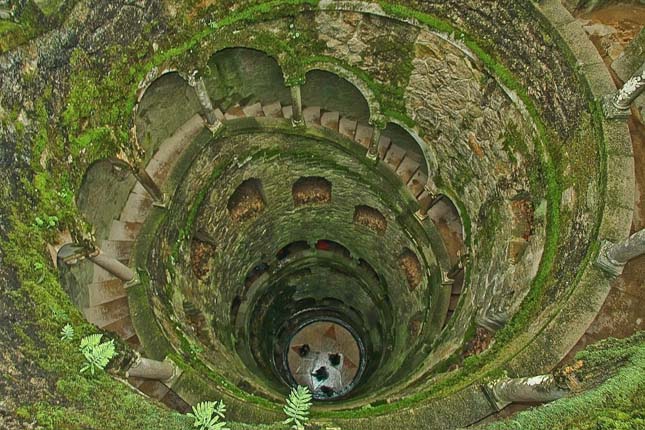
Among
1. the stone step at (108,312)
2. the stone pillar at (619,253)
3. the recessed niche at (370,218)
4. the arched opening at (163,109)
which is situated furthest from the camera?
the recessed niche at (370,218)

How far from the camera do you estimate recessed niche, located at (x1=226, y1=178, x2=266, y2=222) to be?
55.1ft

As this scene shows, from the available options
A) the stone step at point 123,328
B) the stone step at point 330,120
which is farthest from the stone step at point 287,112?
the stone step at point 123,328

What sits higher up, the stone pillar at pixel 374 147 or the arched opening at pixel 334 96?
the arched opening at pixel 334 96

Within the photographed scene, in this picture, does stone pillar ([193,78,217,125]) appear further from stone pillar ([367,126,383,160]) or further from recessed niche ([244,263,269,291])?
recessed niche ([244,263,269,291])

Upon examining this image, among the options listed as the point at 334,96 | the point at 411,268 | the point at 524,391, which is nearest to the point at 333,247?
the point at 411,268

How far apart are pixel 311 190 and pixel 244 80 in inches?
201

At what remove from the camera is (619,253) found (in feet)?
27.8

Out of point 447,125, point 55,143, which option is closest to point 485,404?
point 447,125

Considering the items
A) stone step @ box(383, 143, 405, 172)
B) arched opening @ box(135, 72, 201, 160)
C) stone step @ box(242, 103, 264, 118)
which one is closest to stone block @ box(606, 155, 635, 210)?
stone step @ box(383, 143, 405, 172)

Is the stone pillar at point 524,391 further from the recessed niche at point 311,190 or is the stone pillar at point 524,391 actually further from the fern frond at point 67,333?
the recessed niche at point 311,190

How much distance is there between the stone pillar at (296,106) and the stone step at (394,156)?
3.25 m

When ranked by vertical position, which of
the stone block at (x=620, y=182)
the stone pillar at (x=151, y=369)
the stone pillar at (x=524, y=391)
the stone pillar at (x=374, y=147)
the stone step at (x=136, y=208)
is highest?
the stone pillar at (x=374, y=147)

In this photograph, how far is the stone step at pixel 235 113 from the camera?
50.3ft

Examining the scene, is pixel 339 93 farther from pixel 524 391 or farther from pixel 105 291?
pixel 524 391
